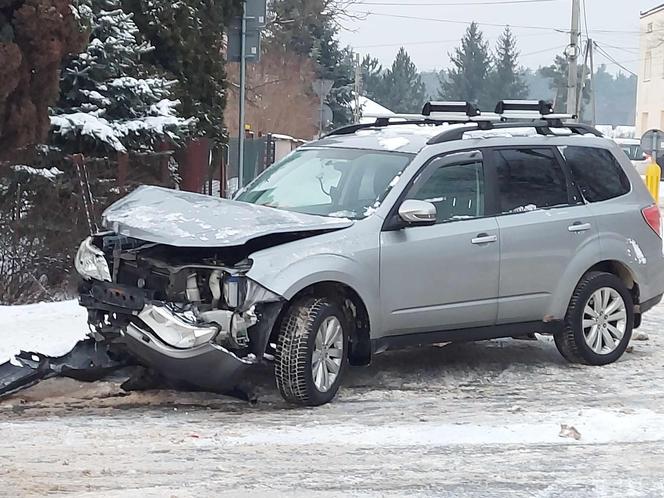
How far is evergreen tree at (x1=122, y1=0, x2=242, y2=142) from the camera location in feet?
45.2

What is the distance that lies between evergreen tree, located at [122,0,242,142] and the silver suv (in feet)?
19.1

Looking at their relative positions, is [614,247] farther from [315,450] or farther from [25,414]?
[25,414]

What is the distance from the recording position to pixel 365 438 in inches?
248

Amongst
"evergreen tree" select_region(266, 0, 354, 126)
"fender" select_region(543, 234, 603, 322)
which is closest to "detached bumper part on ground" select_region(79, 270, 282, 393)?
"fender" select_region(543, 234, 603, 322)

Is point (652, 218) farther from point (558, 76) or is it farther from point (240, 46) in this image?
point (558, 76)

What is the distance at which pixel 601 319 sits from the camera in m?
8.47

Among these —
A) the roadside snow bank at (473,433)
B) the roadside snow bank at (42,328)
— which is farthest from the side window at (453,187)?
the roadside snow bank at (42,328)

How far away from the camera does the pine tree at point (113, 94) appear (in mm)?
11930

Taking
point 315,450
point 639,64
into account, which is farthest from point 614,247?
point 639,64

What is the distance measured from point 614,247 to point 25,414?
4655mm

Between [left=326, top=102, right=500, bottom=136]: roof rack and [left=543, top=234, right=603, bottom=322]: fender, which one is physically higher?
[left=326, top=102, right=500, bottom=136]: roof rack

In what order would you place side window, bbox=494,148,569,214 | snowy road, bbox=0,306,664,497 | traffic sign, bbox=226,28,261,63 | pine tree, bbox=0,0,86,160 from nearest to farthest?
snowy road, bbox=0,306,664,497
side window, bbox=494,148,569,214
pine tree, bbox=0,0,86,160
traffic sign, bbox=226,28,261,63

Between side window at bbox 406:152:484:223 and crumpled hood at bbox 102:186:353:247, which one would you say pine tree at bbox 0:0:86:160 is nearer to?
crumpled hood at bbox 102:186:353:247

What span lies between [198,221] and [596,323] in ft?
11.4
